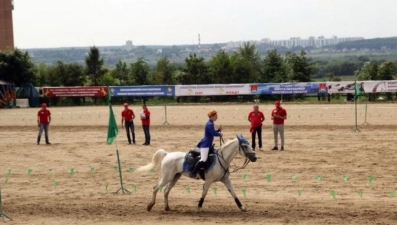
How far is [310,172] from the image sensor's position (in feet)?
68.5

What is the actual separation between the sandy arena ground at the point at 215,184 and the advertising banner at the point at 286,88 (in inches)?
687

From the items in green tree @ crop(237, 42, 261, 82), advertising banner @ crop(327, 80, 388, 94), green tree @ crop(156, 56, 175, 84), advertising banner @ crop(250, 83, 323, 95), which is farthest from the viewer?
green tree @ crop(156, 56, 175, 84)

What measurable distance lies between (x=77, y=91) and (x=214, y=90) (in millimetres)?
12682

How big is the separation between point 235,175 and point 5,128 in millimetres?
22685

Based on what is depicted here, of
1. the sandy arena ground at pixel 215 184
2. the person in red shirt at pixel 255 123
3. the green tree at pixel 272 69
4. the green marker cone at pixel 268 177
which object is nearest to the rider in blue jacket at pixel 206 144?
the sandy arena ground at pixel 215 184

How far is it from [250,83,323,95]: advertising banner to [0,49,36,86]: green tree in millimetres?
22231

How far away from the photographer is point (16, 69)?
65375mm

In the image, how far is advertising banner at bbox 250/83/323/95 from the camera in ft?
182

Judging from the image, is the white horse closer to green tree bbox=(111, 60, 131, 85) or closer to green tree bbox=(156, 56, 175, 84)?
green tree bbox=(156, 56, 175, 84)

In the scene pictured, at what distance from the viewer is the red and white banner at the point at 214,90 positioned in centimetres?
5681

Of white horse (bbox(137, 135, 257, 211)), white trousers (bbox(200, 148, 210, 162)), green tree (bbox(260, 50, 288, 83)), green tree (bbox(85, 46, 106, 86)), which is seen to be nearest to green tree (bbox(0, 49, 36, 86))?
green tree (bbox(85, 46, 106, 86))

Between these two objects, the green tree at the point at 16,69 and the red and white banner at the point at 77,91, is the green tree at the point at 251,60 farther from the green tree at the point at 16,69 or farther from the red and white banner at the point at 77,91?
the green tree at the point at 16,69

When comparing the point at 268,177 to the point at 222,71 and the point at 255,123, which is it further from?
the point at 222,71

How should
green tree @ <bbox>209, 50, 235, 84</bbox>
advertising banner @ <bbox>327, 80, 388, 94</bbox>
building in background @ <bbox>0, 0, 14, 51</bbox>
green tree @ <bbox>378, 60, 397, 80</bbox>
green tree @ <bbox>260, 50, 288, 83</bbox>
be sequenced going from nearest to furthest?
advertising banner @ <bbox>327, 80, 388, 94</bbox> → green tree @ <bbox>378, 60, 397, 80</bbox> → green tree @ <bbox>209, 50, 235, 84</bbox> → green tree @ <bbox>260, 50, 288, 83</bbox> → building in background @ <bbox>0, 0, 14, 51</bbox>
